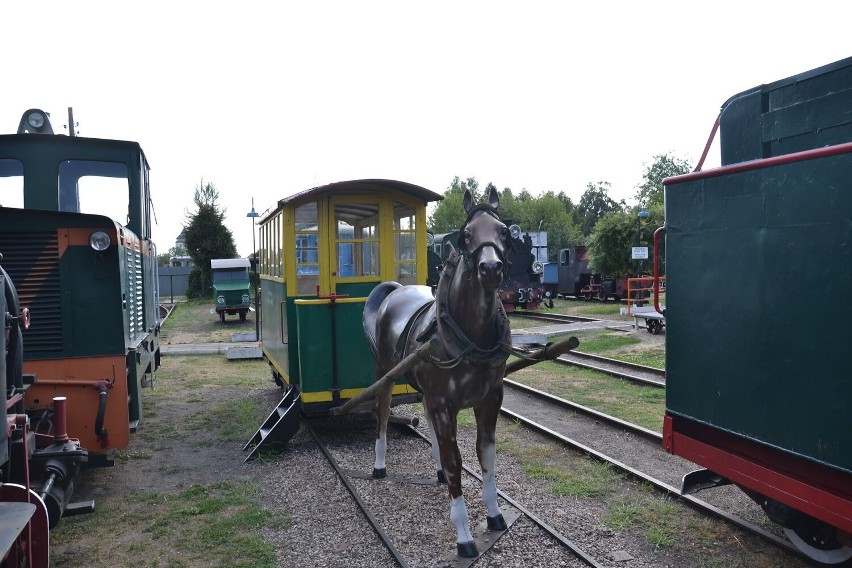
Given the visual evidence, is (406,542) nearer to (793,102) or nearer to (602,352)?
(793,102)

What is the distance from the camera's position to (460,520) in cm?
468

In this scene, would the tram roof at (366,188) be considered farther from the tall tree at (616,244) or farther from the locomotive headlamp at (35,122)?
the tall tree at (616,244)

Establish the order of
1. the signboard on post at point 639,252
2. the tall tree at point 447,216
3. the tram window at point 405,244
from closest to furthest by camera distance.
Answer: the tram window at point 405,244
the signboard on post at point 639,252
the tall tree at point 447,216

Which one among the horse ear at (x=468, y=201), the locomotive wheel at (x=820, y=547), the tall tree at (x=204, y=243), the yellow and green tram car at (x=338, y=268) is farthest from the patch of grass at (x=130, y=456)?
the tall tree at (x=204, y=243)

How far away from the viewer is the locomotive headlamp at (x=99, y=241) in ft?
18.5

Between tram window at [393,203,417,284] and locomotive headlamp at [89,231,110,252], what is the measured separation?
10.7ft

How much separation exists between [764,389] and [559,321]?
1756 centimetres

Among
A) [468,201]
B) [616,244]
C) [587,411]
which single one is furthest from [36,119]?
[616,244]

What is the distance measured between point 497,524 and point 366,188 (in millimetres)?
4129

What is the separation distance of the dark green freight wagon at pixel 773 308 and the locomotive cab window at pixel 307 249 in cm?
418

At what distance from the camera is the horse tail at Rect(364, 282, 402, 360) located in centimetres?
670

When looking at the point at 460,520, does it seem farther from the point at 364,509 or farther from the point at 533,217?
the point at 533,217

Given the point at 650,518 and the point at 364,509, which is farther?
the point at 364,509

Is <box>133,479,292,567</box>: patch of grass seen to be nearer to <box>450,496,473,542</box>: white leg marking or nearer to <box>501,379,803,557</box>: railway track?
<box>450,496,473,542</box>: white leg marking
